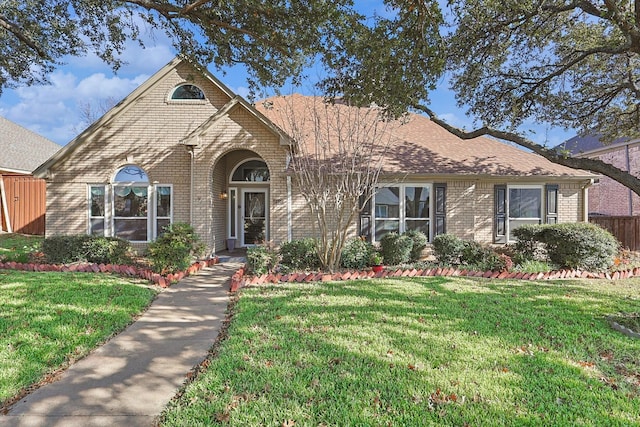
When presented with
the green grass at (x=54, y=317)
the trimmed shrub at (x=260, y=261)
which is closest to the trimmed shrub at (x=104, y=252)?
the green grass at (x=54, y=317)

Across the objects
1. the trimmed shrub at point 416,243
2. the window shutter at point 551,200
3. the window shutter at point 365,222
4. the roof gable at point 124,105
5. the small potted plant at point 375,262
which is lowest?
the small potted plant at point 375,262

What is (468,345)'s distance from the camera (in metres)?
4.74

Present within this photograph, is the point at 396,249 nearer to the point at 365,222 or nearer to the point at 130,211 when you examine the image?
the point at 365,222

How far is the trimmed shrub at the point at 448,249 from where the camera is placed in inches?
417

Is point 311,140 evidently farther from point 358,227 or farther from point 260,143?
point 358,227

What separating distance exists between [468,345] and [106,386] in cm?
432

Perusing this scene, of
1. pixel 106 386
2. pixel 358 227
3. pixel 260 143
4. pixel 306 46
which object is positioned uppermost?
pixel 306 46

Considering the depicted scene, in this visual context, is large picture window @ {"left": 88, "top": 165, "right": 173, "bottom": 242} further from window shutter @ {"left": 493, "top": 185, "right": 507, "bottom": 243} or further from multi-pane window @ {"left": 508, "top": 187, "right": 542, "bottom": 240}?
multi-pane window @ {"left": 508, "top": 187, "right": 542, "bottom": 240}

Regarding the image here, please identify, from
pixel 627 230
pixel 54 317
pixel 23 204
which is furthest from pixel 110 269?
pixel 627 230

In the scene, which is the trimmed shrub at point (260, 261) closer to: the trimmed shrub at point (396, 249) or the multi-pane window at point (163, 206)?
the trimmed shrub at point (396, 249)

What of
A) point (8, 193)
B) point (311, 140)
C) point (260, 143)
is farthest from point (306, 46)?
point (8, 193)

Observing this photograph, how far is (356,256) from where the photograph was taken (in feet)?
33.0

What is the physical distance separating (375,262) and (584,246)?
18.6ft

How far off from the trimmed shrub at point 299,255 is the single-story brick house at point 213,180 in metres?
2.29
